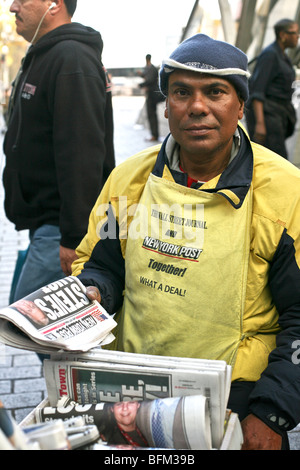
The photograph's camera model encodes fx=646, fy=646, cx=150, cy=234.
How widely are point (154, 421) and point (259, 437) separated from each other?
425mm

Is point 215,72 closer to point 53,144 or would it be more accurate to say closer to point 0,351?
point 53,144

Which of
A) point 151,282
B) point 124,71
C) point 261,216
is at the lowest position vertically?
point 124,71

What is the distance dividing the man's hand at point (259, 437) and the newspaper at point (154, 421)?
30 cm

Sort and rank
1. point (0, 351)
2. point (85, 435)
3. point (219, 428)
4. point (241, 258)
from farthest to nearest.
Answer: point (0, 351), point (241, 258), point (219, 428), point (85, 435)

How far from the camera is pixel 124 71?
42.8m

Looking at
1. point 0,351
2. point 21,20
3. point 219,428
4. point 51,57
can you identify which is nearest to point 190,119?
point 219,428

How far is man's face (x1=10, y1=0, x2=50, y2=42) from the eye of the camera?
3318 millimetres

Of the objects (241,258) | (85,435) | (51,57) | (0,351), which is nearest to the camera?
(85,435)

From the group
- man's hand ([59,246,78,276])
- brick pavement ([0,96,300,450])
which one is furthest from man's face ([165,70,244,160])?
brick pavement ([0,96,300,450])

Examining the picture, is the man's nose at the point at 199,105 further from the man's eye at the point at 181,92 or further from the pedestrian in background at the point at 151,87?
the pedestrian in background at the point at 151,87

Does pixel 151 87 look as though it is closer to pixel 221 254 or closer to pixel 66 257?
pixel 66 257

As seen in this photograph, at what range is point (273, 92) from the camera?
6477mm
